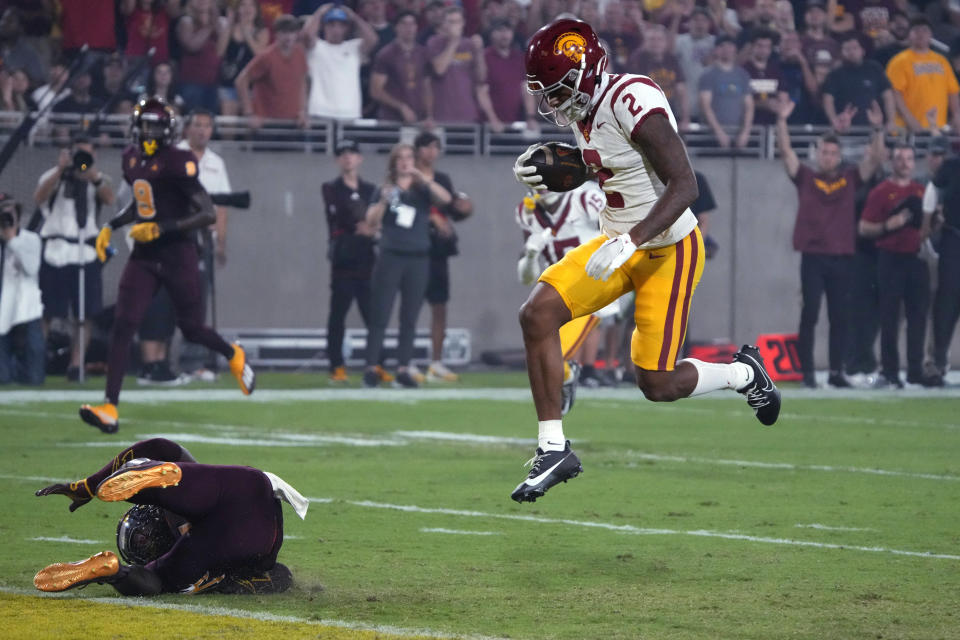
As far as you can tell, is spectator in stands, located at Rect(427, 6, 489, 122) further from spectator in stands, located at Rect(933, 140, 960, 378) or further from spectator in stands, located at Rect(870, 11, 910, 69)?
spectator in stands, located at Rect(933, 140, 960, 378)

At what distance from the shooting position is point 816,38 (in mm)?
17625

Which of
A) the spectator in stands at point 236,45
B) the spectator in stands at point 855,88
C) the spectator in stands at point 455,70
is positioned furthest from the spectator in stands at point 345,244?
the spectator in stands at point 855,88

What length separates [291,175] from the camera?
16375 mm

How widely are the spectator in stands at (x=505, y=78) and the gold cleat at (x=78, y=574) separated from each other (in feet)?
38.9

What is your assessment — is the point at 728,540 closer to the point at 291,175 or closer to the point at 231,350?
the point at 231,350

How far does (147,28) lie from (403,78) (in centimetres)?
268

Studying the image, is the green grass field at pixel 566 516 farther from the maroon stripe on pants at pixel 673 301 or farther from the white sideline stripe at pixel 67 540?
the maroon stripe on pants at pixel 673 301

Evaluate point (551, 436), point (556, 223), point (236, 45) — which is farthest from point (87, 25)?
→ point (551, 436)

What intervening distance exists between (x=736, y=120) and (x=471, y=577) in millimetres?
12312

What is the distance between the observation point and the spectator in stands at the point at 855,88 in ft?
56.1

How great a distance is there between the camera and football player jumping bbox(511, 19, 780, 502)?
6.11m

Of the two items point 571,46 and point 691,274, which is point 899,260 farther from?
point 571,46

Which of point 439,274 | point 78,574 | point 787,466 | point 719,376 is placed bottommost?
point 787,466

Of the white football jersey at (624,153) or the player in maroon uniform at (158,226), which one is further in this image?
the player in maroon uniform at (158,226)
